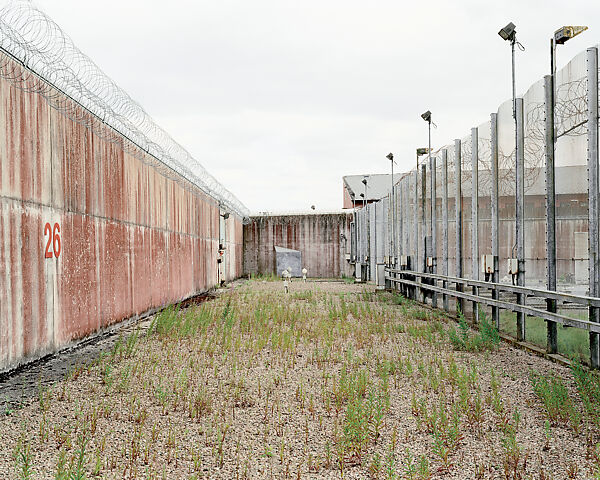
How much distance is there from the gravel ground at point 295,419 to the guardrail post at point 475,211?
7.88 feet

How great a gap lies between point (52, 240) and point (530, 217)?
6.77 meters

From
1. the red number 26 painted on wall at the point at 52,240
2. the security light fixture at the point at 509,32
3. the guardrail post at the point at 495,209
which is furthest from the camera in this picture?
the security light fixture at the point at 509,32

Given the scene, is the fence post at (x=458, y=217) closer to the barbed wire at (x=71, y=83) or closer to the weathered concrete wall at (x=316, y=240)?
the barbed wire at (x=71, y=83)

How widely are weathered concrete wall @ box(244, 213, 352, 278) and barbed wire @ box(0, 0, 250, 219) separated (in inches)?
754

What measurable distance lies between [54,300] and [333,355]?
3872mm

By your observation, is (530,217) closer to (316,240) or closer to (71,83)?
(71,83)

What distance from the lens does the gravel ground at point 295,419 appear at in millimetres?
4168

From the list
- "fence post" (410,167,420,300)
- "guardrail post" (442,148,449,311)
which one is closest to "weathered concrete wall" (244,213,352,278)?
"fence post" (410,167,420,300)

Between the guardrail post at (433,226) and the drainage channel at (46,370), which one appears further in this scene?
the guardrail post at (433,226)

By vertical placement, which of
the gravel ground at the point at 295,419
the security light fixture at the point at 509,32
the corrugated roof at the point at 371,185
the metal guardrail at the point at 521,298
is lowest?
the gravel ground at the point at 295,419

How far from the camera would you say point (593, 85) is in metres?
6.95

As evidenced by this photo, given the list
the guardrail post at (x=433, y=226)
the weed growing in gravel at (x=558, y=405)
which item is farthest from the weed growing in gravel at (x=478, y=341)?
the guardrail post at (x=433, y=226)

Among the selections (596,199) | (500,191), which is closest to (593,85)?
(596,199)

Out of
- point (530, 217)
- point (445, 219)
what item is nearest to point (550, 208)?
point (530, 217)
